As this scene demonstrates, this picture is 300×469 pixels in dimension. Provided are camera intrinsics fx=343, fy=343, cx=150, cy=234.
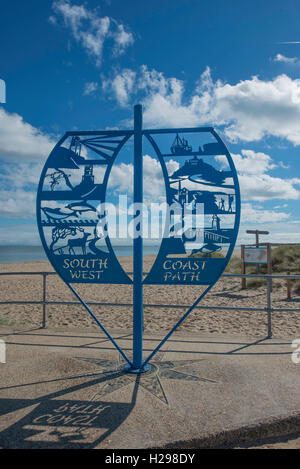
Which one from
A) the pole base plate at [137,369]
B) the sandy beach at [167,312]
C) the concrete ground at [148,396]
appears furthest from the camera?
the sandy beach at [167,312]

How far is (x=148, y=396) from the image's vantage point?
10.8ft

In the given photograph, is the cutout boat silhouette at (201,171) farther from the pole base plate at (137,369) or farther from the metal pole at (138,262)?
the pole base plate at (137,369)

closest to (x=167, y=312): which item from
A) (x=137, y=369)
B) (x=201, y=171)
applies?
(x=137, y=369)

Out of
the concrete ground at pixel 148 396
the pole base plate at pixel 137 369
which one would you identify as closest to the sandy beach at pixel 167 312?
the concrete ground at pixel 148 396

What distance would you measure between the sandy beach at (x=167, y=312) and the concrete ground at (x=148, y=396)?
5.86 ft

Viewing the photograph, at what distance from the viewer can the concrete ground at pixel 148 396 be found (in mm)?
2680

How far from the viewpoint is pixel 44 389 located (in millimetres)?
3469

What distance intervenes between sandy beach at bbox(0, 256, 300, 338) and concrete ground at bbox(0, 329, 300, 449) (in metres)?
1.78

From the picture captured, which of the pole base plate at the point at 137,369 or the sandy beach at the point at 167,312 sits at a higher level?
the pole base plate at the point at 137,369

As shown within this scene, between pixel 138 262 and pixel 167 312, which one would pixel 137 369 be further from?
pixel 167 312

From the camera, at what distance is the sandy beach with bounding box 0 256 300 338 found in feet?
24.1

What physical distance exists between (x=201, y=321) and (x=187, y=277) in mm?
4206
